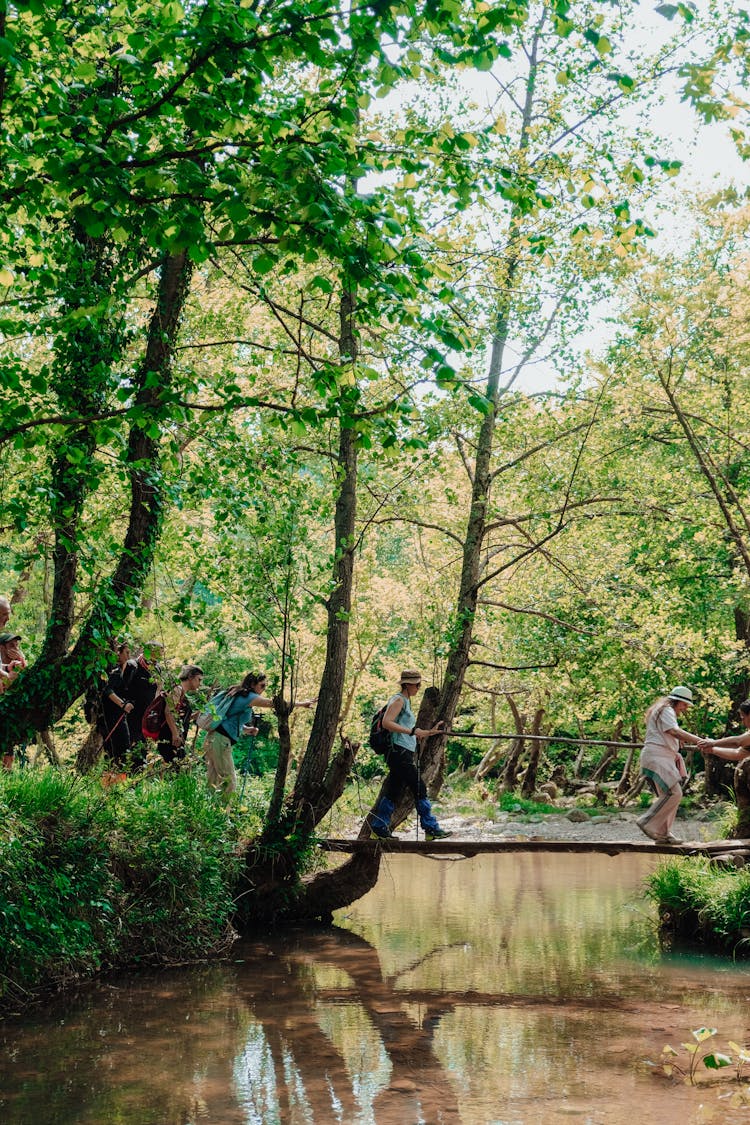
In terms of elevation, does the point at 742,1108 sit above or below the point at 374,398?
below

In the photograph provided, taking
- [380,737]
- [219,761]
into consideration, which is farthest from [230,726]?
[380,737]

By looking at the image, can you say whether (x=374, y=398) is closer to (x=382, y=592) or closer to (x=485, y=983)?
(x=485, y=983)

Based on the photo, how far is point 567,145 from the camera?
1198 cm

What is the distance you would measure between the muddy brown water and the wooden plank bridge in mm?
951

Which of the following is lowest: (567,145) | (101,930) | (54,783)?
(101,930)

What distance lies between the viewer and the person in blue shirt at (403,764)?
35.5 feet

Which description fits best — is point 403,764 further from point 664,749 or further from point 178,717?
point 664,749

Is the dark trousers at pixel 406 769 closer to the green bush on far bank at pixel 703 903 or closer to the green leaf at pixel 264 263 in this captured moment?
the green bush on far bank at pixel 703 903

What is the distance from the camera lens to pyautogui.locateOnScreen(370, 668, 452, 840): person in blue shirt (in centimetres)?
1083

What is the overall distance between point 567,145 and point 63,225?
577 cm

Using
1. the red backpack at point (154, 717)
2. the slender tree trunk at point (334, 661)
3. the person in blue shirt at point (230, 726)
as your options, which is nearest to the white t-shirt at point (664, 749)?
the slender tree trunk at point (334, 661)

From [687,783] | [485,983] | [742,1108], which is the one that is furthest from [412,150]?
[687,783]

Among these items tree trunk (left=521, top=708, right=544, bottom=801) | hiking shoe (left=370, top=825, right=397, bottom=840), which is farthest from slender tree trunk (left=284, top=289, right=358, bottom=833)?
tree trunk (left=521, top=708, right=544, bottom=801)

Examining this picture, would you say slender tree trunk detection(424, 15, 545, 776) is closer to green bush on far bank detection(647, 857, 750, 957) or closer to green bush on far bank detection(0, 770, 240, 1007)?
green bush on far bank detection(647, 857, 750, 957)
